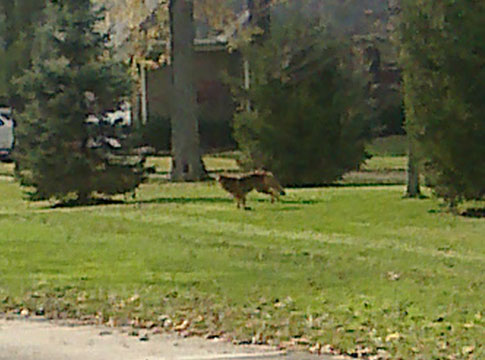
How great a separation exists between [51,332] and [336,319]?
2368 mm

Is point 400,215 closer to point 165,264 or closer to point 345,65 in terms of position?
point 165,264

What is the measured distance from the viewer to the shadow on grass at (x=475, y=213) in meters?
18.3

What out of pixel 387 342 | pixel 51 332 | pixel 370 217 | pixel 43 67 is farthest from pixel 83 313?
pixel 43 67

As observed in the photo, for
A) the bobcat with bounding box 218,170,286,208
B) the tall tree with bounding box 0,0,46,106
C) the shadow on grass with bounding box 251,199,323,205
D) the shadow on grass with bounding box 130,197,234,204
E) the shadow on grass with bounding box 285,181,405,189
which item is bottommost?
the shadow on grass with bounding box 285,181,405,189

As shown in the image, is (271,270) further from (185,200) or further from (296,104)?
(296,104)

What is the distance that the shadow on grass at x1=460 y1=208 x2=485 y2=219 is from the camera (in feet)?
60.1

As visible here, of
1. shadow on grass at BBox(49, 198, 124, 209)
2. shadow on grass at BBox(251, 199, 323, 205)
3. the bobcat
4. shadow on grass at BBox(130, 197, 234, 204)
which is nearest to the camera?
the bobcat

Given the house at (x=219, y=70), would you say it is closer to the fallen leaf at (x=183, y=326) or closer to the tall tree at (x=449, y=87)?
the tall tree at (x=449, y=87)

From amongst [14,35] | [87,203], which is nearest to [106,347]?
[87,203]

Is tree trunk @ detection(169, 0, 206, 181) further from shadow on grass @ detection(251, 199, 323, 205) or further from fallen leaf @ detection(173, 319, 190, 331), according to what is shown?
fallen leaf @ detection(173, 319, 190, 331)

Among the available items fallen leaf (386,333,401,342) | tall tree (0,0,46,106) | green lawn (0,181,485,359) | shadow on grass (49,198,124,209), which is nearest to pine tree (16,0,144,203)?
shadow on grass (49,198,124,209)

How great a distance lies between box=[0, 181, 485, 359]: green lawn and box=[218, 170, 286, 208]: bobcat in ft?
0.98

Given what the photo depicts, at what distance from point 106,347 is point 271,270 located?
4.17 metres

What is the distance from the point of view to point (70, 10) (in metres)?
22.5
